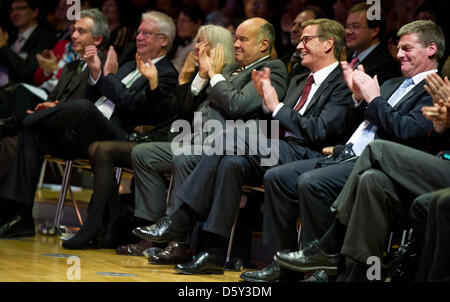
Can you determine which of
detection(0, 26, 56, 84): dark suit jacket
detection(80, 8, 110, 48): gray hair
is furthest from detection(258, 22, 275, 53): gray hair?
detection(0, 26, 56, 84): dark suit jacket

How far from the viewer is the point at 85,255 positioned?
12.5 ft

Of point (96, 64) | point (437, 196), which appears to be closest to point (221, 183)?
point (437, 196)

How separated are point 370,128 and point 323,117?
10.4 inches

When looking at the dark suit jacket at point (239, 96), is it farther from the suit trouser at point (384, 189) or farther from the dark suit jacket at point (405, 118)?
the suit trouser at point (384, 189)

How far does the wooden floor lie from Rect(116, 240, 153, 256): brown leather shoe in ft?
0.20

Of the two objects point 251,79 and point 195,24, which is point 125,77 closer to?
point 251,79

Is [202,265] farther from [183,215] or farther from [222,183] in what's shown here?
[222,183]

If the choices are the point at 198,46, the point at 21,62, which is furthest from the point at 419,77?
the point at 21,62

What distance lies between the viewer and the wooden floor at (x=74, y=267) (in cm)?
304

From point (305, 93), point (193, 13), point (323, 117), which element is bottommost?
point (323, 117)

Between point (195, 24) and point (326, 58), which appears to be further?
point (195, 24)

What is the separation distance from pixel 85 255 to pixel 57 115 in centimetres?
95

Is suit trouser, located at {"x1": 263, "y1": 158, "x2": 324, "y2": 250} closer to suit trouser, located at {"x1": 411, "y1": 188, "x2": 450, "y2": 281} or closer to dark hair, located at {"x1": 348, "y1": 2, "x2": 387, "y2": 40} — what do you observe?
suit trouser, located at {"x1": 411, "y1": 188, "x2": 450, "y2": 281}

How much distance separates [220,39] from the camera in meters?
4.29
